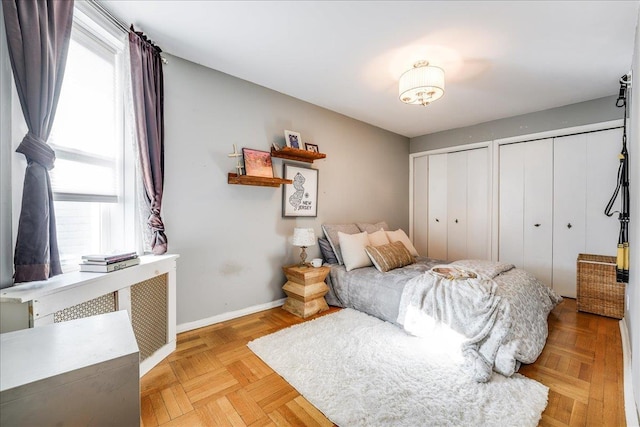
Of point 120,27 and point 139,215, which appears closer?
point 120,27

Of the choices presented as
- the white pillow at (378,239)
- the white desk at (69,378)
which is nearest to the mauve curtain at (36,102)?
the white desk at (69,378)

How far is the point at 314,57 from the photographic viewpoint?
2402mm

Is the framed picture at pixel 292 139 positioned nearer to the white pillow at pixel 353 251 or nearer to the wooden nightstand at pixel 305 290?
the white pillow at pixel 353 251

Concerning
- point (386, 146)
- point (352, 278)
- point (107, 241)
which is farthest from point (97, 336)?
point (386, 146)

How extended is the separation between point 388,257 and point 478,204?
2.17m

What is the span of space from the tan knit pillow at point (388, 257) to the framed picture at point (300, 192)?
2.99 feet

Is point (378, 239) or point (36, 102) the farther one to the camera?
point (378, 239)

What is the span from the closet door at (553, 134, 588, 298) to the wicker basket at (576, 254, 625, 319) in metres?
0.43

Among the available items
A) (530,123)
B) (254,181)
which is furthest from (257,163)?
(530,123)

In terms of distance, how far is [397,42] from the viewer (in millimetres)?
2148

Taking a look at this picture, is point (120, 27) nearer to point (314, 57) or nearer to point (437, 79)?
point (314, 57)

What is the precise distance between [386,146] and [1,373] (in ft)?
15.3

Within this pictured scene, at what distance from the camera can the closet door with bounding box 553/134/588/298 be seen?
3375 mm

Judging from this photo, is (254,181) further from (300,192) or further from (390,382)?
(390,382)
